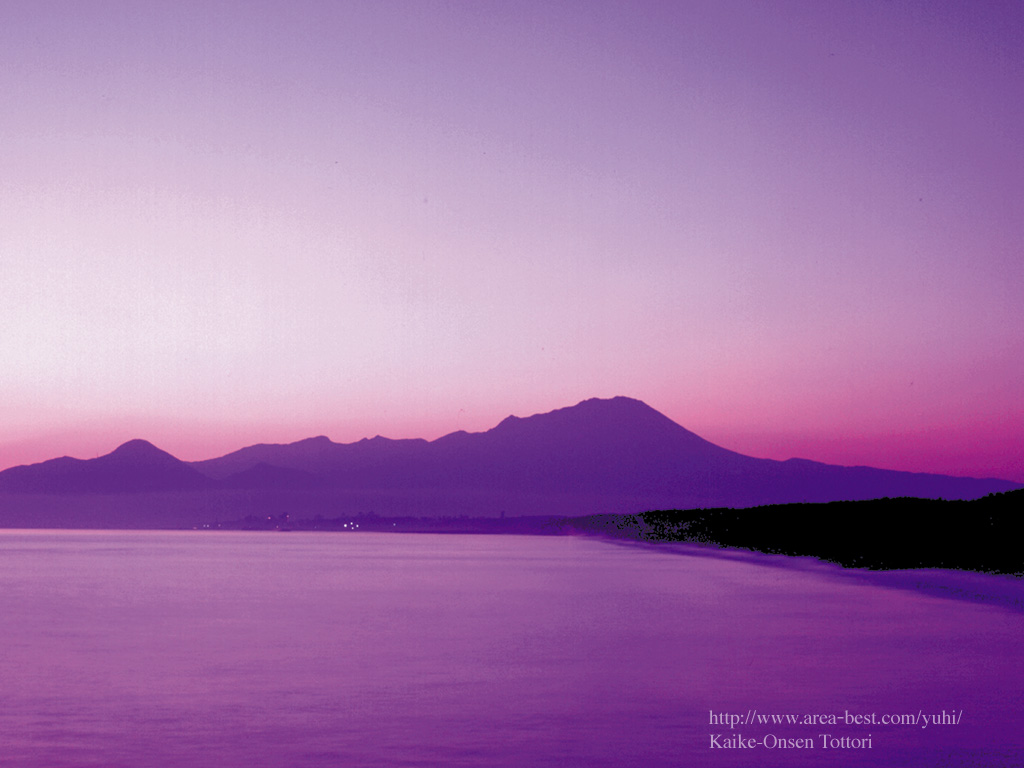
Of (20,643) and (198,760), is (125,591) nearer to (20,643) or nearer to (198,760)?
(20,643)

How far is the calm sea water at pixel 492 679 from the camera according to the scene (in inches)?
479

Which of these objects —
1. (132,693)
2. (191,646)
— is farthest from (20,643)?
(132,693)

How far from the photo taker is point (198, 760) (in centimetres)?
1163

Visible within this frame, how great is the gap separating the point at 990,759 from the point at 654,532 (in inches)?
6902

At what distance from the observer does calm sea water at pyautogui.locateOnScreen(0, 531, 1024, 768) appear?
39.9 ft

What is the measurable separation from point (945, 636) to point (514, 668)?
9376 millimetres

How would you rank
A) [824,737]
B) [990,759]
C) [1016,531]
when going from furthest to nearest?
[1016,531] < [824,737] < [990,759]

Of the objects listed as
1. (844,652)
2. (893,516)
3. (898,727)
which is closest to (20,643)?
(844,652)

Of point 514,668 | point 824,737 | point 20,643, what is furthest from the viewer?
point 20,643

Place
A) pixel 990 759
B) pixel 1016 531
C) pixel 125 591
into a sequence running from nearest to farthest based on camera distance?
pixel 990 759, pixel 125 591, pixel 1016 531

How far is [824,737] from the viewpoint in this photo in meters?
12.5

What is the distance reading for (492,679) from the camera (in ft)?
57.7

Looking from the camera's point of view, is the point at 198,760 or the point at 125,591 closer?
the point at 198,760

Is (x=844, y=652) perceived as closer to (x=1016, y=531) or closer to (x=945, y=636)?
(x=945, y=636)
